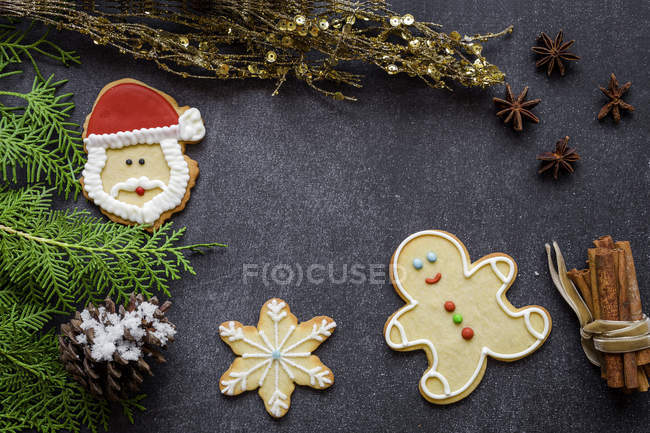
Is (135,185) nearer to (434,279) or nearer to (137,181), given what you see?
(137,181)

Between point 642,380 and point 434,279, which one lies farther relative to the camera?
point 434,279

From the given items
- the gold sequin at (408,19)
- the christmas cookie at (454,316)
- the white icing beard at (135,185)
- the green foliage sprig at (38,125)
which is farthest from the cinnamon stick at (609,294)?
the green foliage sprig at (38,125)

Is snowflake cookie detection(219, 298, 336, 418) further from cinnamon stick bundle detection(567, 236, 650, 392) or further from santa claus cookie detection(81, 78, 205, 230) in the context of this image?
cinnamon stick bundle detection(567, 236, 650, 392)

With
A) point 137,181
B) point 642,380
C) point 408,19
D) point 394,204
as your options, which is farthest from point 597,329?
point 137,181

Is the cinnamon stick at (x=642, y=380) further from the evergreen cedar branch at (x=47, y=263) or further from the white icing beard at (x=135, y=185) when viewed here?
the white icing beard at (x=135, y=185)

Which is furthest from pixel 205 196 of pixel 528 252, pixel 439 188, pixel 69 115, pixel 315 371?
pixel 528 252

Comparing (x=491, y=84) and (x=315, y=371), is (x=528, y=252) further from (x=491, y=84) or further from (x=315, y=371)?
(x=315, y=371)
